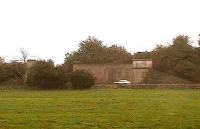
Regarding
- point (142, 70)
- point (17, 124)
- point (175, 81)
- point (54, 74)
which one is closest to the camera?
point (17, 124)

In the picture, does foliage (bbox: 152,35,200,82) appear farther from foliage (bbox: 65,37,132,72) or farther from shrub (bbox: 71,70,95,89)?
shrub (bbox: 71,70,95,89)

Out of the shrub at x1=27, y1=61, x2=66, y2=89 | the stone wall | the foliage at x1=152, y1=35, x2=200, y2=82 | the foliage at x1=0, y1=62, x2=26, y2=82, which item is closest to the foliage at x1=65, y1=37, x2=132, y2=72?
the stone wall

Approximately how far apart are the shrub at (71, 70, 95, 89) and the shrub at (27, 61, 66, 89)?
1152 mm

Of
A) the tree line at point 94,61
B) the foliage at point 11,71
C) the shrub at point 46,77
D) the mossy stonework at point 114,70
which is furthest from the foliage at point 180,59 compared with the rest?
the shrub at point 46,77

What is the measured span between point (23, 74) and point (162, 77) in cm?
2001

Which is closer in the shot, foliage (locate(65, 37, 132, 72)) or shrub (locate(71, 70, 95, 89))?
shrub (locate(71, 70, 95, 89))

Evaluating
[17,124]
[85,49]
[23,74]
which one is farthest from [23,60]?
[17,124]

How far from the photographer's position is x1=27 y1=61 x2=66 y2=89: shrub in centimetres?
5488

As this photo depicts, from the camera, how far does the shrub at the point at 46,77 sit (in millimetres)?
54875

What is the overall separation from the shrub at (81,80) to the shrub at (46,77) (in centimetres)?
115

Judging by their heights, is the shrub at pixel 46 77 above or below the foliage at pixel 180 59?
below

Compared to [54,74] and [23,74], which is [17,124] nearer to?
[54,74]

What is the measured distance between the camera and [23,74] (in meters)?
65.3

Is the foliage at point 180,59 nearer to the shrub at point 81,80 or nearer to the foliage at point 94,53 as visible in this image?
the foliage at point 94,53
